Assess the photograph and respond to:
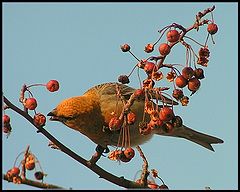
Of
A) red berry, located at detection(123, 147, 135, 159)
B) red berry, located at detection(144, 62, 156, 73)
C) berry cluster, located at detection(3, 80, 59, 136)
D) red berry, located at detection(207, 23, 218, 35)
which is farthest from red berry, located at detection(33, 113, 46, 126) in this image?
red berry, located at detection(207, 23, 218, 35)

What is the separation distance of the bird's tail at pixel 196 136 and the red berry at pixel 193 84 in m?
3.29

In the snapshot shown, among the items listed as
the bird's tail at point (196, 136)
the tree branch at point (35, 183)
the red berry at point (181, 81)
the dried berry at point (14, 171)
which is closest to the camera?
the tree branch at point (35, 183)

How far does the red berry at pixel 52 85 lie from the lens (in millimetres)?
3449

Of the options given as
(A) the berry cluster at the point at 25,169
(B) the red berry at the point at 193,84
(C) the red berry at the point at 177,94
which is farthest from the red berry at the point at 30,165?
(B) the red berry at the point at 193,84

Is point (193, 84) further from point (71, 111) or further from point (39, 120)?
point (71, 111)

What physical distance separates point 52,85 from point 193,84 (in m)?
1.02

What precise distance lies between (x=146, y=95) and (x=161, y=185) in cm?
79

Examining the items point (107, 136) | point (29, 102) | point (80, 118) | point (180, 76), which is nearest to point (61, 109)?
point (80, 118)

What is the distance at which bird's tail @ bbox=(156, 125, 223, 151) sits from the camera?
21.3ft

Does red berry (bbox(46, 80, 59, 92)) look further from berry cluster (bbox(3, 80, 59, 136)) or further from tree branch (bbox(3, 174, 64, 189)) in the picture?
tree branch (bbox(3, 174, 64, 189))

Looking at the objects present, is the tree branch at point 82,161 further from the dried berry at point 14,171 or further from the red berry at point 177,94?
the red berry at point 177,94

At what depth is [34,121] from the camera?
3.11m

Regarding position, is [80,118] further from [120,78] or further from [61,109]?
[120,78]

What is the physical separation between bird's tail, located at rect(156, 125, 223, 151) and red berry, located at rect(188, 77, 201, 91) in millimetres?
3288
